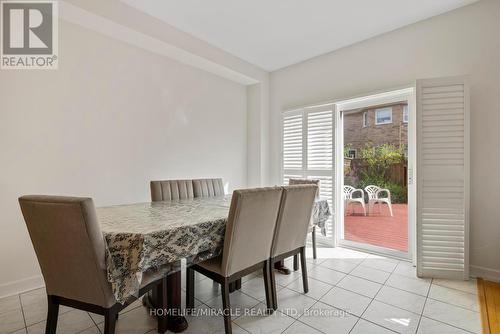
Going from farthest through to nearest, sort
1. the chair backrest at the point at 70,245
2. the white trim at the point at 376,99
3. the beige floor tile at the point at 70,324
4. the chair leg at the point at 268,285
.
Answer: the white trim at the point at 376,99 → the chair leg at the point at 268,285 → the beige floor tile at the point at 70,324 → the chair backrest at the point at 70,245

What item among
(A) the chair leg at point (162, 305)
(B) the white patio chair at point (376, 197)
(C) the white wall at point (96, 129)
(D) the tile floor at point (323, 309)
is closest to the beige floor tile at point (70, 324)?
(D) the tile floor at point (323, 309)

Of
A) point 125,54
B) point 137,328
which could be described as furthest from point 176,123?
point 137,328

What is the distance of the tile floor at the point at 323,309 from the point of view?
170cm

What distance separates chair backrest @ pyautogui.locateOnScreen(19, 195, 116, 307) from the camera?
114cm

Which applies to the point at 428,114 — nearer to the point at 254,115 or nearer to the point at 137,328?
the point at 254,115

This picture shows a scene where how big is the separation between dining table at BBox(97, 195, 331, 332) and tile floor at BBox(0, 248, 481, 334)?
0.35 metres

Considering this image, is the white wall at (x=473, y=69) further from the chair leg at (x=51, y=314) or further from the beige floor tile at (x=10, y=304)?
the beige floor tile at (x=10, y=304)

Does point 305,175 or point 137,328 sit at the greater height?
point 305,175

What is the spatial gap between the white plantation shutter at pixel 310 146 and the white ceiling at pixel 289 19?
91 centimetres

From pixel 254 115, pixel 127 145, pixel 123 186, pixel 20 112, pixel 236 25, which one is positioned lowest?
pixel 123 186

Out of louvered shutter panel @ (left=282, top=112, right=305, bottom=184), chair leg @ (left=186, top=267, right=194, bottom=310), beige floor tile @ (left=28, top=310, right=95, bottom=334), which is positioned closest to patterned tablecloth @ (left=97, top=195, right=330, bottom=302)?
chair leg @ (left=186, top=267, right=194, bottom=310)

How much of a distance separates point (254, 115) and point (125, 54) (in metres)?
2.05

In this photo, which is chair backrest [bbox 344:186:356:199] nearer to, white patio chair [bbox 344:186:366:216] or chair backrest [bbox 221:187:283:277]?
white patio chair [bbox 344:186:366:216]

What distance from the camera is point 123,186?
2777mm
